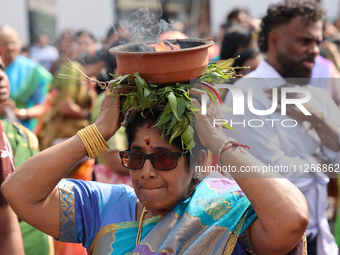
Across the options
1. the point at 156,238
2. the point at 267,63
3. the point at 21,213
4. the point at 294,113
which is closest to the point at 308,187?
the point at 294,113

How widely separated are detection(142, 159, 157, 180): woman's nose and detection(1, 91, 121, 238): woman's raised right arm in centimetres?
28

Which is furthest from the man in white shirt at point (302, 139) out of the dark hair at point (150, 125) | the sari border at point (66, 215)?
the sari border at point (66, 215)

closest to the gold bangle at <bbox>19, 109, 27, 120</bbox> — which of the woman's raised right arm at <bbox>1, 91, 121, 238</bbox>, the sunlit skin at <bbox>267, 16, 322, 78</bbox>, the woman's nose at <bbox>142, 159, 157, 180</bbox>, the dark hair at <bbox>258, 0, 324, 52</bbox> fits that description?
the dark hair at <bbox>258, 0, 324, 52</bbox>

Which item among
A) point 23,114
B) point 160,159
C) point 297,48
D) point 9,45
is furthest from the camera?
point 9,45

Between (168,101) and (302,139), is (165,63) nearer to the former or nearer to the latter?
(168,101)

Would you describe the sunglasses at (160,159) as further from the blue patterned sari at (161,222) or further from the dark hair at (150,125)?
the blue patterned sari at (161,222)

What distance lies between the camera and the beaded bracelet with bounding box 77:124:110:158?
2213 millimetres

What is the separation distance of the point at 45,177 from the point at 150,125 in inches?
24.8

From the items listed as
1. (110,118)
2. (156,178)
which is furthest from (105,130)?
(156,178)

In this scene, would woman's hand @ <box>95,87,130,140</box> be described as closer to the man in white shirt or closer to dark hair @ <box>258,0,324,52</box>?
the man in white shirt

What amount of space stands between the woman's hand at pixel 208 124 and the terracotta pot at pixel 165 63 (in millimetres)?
103

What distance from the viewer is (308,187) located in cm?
314

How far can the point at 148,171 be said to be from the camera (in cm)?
217

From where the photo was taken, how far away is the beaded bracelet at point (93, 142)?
221cm
